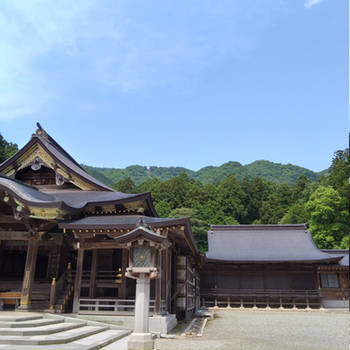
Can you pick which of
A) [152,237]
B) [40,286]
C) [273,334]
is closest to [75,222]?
[40,286]

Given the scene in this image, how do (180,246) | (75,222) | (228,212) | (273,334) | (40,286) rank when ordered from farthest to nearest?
(228,212) → (180,246) → (40,286) → (75,222) → (273,334)

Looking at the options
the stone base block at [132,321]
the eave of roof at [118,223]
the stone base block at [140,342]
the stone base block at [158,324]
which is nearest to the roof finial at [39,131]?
Result: the eave of roof at [118,223]

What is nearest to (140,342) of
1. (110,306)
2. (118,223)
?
(110,306)

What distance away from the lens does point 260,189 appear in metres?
65.4

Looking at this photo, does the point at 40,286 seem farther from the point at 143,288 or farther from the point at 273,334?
the point at 273,334

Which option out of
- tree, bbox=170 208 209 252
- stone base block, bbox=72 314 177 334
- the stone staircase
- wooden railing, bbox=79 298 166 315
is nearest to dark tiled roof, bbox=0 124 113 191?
wooden railing, bbox=79 298 166 315

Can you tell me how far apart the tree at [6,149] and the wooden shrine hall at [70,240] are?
97.7 ft

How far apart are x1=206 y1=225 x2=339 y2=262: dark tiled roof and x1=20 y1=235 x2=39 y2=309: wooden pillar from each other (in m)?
15.6

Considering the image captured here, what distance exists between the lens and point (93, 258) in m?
12.7

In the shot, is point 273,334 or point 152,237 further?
point 273,334

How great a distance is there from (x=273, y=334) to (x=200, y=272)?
50.0 feet

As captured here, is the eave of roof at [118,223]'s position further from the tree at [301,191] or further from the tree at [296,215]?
the tree at [301,191]

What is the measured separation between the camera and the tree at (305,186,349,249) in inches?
1314

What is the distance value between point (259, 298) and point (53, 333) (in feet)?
64.2
